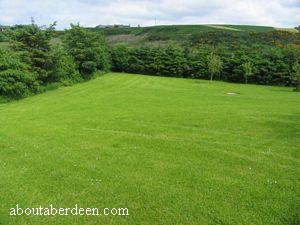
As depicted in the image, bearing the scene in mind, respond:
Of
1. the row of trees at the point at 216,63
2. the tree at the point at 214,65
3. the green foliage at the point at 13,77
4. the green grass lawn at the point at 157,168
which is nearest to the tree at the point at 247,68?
the row of trees at the point at 216,63

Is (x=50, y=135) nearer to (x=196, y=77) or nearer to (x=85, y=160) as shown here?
(x=85, y=160)

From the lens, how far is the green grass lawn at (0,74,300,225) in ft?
18.0

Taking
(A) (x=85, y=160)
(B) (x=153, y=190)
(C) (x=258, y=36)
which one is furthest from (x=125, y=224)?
(C) (x=258, y=36)

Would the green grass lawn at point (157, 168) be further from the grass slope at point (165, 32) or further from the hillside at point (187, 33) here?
the grass slope at point (165, 32)

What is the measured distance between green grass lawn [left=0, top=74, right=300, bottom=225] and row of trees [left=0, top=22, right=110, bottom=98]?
10.0 meters

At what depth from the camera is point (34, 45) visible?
89.9 feet

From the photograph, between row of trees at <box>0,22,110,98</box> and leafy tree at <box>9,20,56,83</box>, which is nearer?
row of trees at <box>0,22,110,98</box>

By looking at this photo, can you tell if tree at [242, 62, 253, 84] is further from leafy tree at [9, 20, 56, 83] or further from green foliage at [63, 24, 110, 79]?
leafy tree at [9, 20, 56, 83]

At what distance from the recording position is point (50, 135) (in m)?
10.6

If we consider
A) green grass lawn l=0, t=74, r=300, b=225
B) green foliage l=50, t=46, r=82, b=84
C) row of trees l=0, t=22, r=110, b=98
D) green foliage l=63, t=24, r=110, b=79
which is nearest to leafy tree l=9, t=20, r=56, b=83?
row of trees l=0, t=22, r=110, b=98

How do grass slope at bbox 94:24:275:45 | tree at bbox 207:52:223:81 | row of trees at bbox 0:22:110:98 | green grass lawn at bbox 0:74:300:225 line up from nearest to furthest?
1. green grass lawn at bbox 0:74:300:225
2. row of trees at bbox 0:22:110:98
3. tree at bbox 207:52:223:81
4. grass slope at bbox 94:24:275:45

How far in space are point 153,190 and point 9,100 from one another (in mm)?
18157

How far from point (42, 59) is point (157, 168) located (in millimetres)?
22125

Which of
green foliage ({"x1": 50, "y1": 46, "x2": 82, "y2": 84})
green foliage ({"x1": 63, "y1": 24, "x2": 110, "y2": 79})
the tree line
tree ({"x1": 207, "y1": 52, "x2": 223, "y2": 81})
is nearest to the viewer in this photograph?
the tree line
